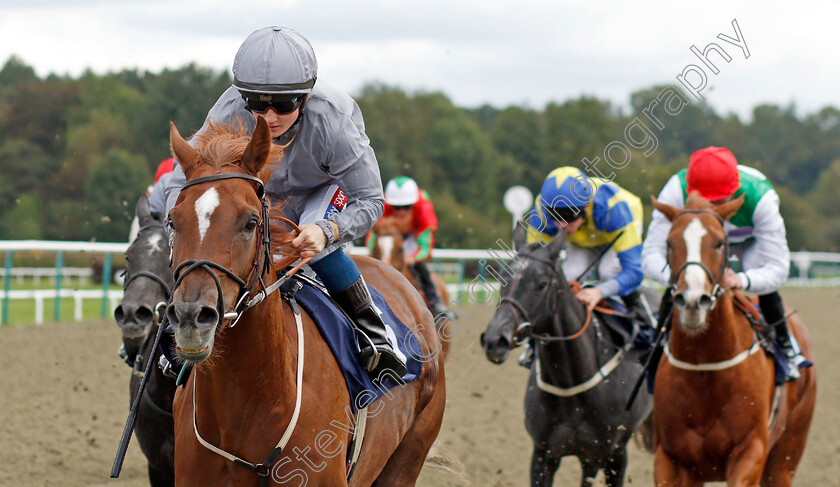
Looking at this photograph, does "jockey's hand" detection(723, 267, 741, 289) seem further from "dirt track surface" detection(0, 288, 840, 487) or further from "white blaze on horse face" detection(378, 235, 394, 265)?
"white blaze on horse face" detection(378, 235, 394, 265)

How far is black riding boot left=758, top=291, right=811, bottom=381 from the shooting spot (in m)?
4.83

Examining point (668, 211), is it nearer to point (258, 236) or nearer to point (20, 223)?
point (258, 236)

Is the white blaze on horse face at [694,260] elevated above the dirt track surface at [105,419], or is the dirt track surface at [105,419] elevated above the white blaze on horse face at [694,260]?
the white blaze on horse face at [694,260]

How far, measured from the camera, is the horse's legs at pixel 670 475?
4328 millimetres

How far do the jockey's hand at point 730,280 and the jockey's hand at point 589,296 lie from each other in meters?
1.16

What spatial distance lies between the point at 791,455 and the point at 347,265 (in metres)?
3.26

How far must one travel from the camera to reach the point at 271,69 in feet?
9.25

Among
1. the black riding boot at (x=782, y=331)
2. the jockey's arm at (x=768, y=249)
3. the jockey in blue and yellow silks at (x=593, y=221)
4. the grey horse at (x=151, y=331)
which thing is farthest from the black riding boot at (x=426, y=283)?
the grey horse at (x=151, y=331)

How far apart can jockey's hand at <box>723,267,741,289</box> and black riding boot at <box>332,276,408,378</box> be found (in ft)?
6.05

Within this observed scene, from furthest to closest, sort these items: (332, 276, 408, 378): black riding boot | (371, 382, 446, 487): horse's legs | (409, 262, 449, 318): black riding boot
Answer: (409, 262, 449, 318): black riding boot → (371, 382, 446, 487): horse's legs → (332, 276, 408, 378): black riding boot

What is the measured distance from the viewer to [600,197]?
5.51 metres

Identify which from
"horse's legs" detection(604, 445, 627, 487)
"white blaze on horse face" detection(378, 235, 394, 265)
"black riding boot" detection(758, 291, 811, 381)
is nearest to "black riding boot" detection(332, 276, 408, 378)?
"horse's legs" detection(604, 445, 627, 487)

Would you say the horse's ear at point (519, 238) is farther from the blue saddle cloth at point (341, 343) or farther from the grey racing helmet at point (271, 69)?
the grey racing helmet at point (271, 69)

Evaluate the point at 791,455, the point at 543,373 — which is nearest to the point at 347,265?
the point at 543,373
